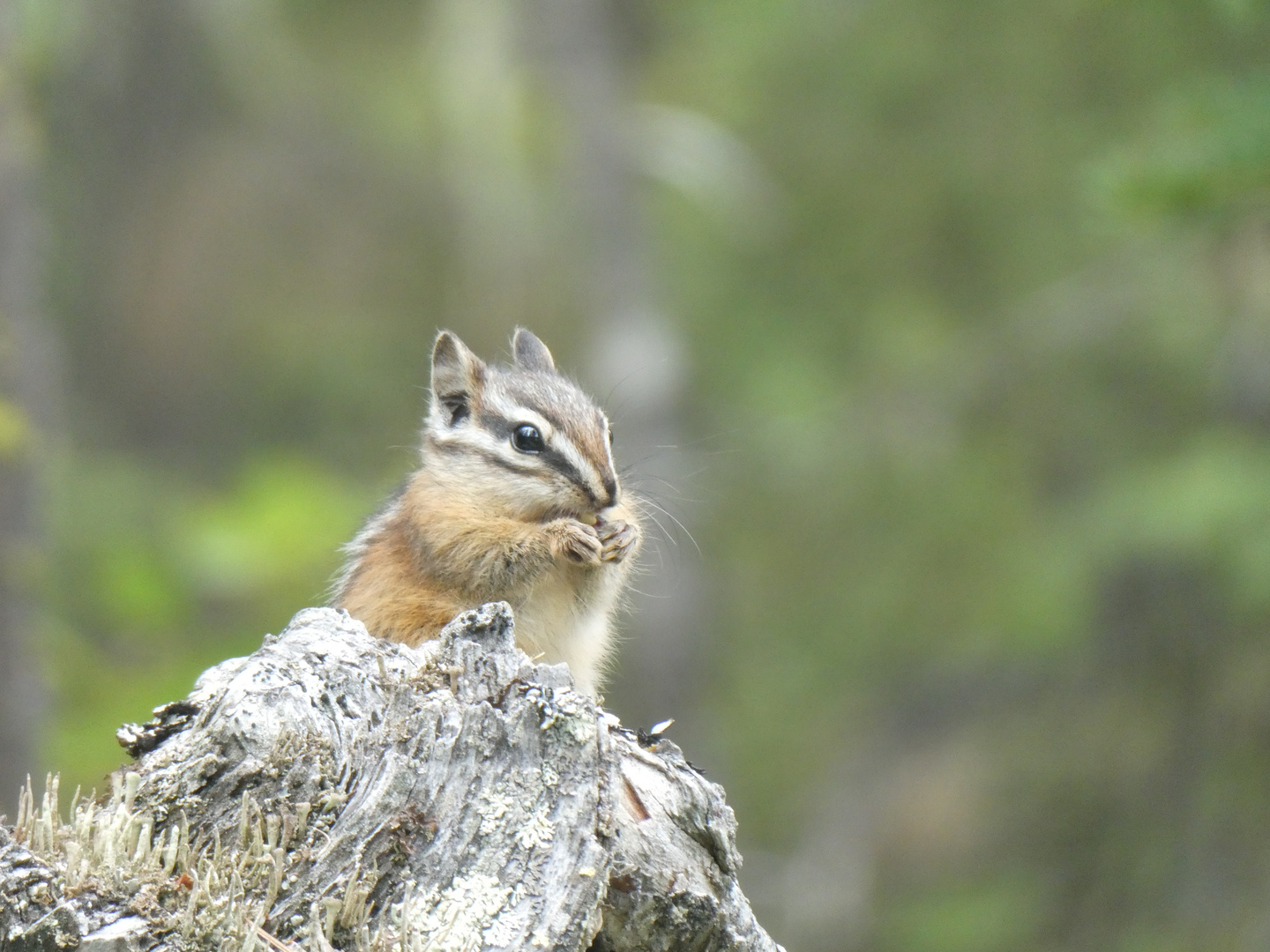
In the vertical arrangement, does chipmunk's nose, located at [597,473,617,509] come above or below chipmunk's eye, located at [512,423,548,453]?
below

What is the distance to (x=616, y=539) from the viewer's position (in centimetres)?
527

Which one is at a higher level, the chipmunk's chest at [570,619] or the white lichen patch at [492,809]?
the chipmunk's chest at [570,619]

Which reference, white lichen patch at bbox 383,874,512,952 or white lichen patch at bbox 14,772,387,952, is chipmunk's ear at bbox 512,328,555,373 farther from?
white lichen patch at bbox 383,874,512,952

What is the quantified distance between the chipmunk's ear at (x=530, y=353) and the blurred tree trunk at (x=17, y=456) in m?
2.71

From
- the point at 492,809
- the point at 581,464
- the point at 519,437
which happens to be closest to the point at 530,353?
the point at 519,437

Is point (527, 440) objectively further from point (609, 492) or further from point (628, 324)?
point (628, 324)

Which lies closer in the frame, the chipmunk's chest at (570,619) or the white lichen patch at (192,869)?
the white lichen patch at (192,869)

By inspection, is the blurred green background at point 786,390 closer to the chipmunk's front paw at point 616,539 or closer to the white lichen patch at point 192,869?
the chipmunk's front paw at point 616,539

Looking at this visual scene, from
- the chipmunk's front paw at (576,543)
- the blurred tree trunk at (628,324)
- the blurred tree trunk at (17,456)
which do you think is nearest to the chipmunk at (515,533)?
the chipmunk's front paw at (576,543)

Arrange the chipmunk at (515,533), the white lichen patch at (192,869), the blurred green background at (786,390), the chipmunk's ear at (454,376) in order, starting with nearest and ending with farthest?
the white lichen patch at (192,869)
the chipmunk at (515,533)
the chipmunk's ear at (454,376)
the blurred green background at (786,390)

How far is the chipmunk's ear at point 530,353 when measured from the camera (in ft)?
20.8

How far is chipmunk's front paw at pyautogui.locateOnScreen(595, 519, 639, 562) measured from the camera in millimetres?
5223

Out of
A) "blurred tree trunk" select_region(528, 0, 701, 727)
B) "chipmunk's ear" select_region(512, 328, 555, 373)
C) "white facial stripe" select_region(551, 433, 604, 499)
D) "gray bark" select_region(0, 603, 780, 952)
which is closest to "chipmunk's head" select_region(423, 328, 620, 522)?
"white facial stripe" select_region(551, 433, 604, 499)

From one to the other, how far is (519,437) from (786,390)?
8.26m
